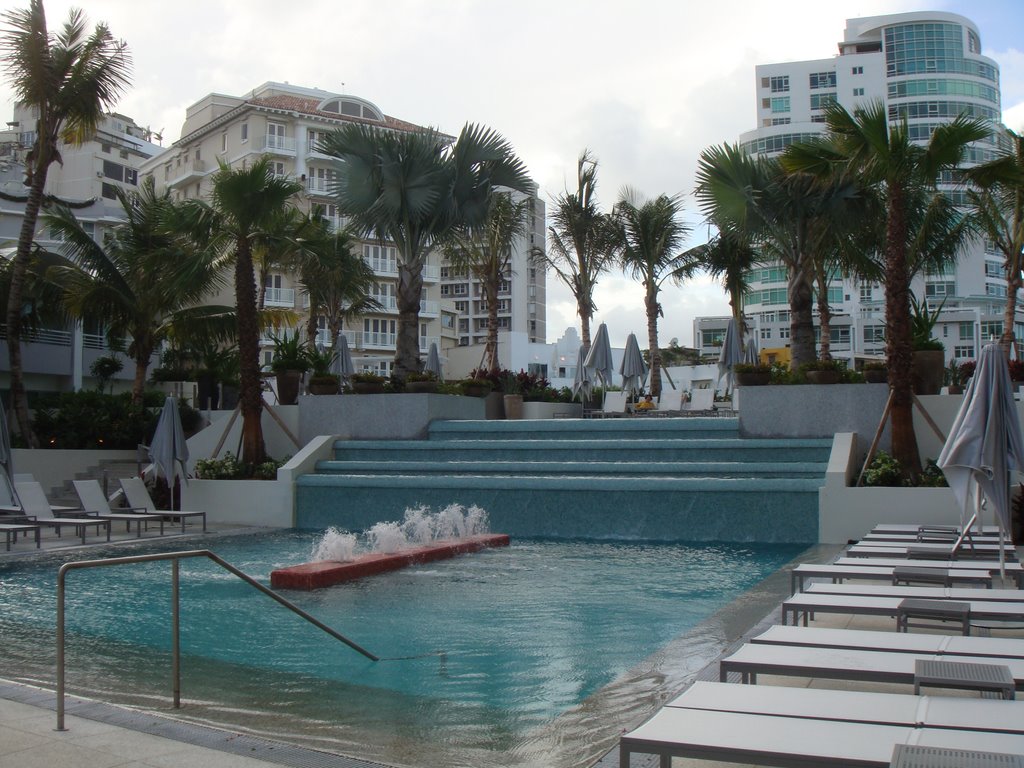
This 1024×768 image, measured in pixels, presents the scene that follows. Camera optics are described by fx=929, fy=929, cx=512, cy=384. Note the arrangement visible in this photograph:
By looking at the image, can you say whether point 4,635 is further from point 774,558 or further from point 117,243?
point 117,243

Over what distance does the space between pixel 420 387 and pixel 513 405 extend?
388cm

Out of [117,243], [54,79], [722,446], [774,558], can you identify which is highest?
[54,79]

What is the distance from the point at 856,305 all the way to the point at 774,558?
76453 millimetres

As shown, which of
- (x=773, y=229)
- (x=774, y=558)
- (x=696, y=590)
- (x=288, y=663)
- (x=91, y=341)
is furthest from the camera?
(x=91, y=341)

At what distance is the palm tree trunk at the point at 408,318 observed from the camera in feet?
67.7

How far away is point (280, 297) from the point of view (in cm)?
5816

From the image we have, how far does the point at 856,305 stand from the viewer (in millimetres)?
82688

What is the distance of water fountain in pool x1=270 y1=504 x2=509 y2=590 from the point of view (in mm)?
9875

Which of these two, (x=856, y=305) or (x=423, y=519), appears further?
(x=856, y=305)

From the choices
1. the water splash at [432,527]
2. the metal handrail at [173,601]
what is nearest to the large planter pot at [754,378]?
the water splash at [432,527]

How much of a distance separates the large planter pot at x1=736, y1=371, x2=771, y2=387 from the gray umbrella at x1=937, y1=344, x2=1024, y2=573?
861 centimetres

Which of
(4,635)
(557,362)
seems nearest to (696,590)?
(4,635)

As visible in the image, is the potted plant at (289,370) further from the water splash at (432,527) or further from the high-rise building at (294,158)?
the high-rise building at (294,158)

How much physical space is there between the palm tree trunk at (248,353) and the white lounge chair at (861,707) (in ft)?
52.5
